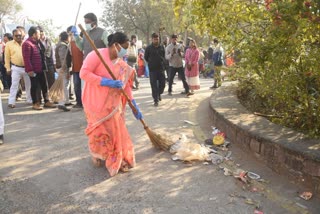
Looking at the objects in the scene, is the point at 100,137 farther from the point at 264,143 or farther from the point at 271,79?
the point at 271,79

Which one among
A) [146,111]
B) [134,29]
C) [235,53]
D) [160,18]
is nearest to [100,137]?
[235,53]

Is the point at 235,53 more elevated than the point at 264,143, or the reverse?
the point at 235,53

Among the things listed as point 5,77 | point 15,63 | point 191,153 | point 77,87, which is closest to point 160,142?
point 191,153

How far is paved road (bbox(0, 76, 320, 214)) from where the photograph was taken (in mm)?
3418

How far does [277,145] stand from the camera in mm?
3979

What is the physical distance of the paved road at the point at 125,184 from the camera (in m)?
3.42

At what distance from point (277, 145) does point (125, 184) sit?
5.93 feet

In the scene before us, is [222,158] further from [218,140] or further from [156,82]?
[156,82]

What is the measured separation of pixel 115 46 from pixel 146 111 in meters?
3.62

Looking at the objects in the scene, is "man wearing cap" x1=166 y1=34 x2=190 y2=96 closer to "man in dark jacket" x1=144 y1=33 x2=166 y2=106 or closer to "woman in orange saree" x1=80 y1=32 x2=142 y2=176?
"man in dark jacket" x1=144 y1=33 x2=166 y2=106

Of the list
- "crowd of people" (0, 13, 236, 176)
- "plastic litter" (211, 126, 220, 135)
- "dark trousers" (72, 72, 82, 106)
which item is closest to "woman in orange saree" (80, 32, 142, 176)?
"crowd of people" (0, 13, 236, 176)

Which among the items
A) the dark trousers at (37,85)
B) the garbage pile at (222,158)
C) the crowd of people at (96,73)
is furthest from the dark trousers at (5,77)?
the garbage pile at (222,158)

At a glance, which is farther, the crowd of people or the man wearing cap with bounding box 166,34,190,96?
the man wearing cap with bounding box 166,34,190,96

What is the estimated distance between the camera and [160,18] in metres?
34.5
